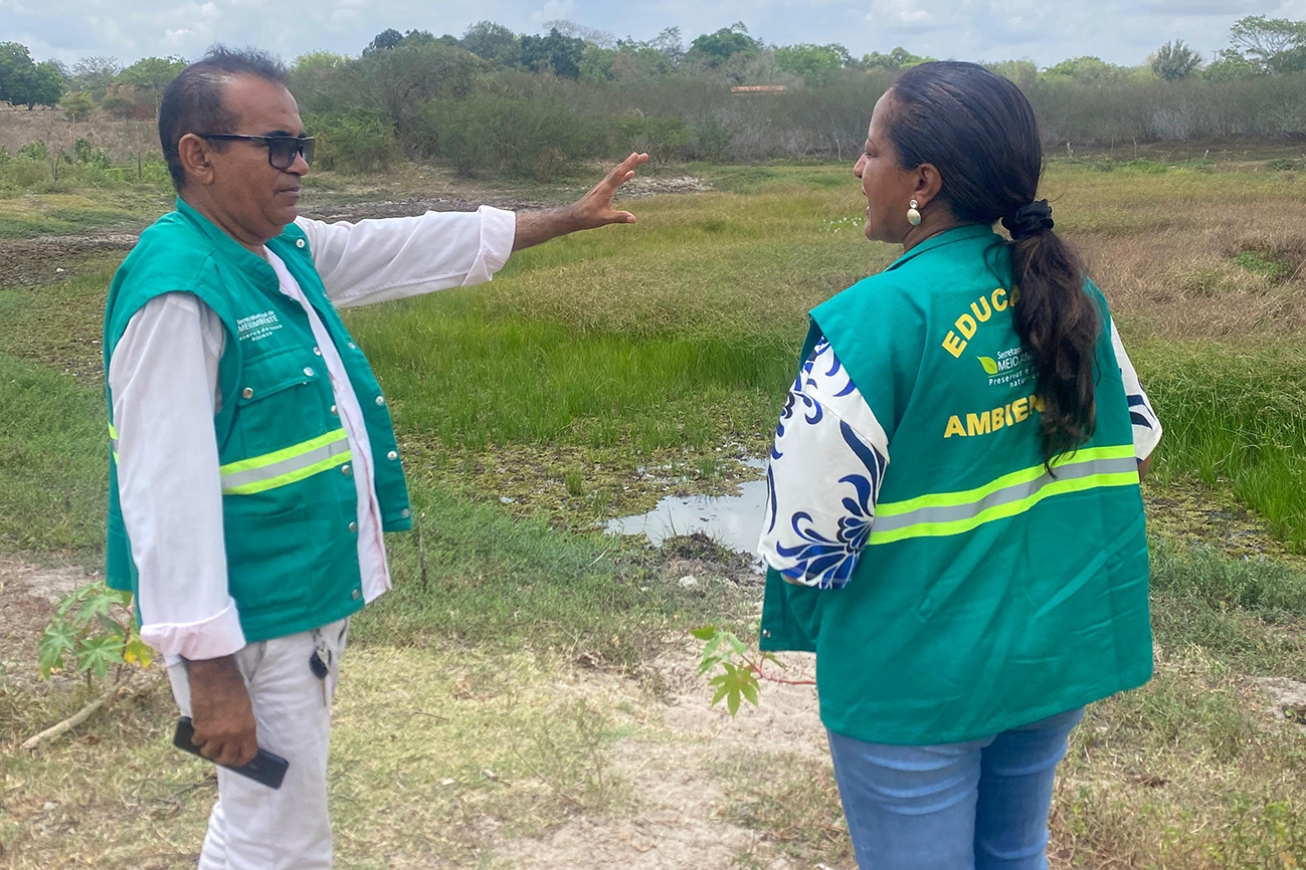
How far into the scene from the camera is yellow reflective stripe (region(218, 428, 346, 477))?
1671 millimetres

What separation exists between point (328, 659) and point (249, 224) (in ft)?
2.17

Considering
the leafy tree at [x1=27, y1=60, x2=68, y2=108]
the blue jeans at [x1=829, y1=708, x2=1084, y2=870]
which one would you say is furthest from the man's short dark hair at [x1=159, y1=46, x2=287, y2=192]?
the leafy tree at [x1=27, y1=60, x2=68, y2=108]

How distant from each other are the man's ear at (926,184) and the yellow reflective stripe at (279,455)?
2.93ft

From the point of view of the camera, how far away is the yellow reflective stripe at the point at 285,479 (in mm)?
1676

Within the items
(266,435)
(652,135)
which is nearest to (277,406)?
(266,435)

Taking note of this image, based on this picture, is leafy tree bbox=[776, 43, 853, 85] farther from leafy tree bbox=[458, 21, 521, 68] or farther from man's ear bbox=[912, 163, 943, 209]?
man's ear bbox=[912, 163, 943, 209]

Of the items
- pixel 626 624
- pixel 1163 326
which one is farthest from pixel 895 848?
pixel 1163 326

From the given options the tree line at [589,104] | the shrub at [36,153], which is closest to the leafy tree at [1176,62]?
the tree line at [589,104]

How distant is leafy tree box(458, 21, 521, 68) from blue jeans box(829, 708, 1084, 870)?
Answer: 56.6 metres

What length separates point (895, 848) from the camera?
1.53 m

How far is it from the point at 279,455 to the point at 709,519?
→ 4.37 metres

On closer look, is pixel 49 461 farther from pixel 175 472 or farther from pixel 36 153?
pixel 36 153

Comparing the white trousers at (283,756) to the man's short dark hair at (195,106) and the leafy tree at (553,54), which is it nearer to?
the man's short dark hair at (195,106)

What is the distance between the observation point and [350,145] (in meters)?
29.2
